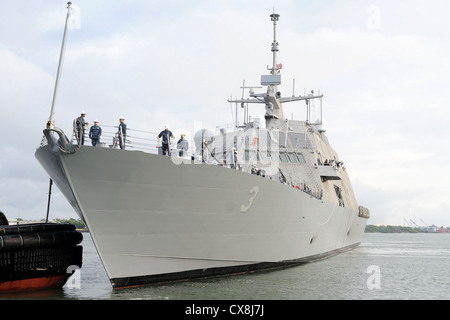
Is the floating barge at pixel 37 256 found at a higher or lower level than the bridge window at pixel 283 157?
lower

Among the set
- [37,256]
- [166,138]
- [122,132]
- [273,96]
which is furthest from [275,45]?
[37,256]

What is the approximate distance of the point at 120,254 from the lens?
11.7 meters

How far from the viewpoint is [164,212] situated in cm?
1198

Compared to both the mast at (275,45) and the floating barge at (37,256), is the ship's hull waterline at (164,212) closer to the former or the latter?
the floating barge at (37,256)

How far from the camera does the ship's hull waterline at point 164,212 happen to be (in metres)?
11.3

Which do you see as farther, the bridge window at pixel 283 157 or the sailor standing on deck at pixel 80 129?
the bridge window at pixel 283 157

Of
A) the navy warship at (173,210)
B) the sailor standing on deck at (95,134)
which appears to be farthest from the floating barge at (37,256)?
the sailor standing on deck at (95,134)

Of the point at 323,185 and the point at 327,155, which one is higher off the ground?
the point at 327,155

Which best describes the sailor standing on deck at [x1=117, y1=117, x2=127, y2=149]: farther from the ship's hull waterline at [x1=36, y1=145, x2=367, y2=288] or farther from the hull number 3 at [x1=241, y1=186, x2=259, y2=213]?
the hull number 3 at [x1=241, y1=186, x2=259, y2=213]

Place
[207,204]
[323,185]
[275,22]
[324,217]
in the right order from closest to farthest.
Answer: [207,204] → [324,217] → [323,185] → [275,22]
